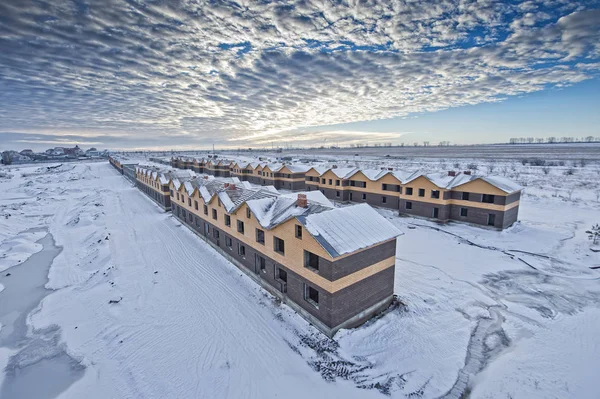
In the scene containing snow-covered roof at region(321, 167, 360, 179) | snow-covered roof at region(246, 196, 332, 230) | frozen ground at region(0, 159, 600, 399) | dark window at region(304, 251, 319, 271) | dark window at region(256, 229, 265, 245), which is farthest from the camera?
snow-covered roof at region(321, 167, 360, 179)

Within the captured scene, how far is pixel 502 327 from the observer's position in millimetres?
15414

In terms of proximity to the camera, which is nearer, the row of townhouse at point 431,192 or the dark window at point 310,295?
the dark window at point 310,295

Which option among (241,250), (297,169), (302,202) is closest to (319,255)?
(302,202)

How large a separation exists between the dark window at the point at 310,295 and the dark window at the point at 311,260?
1178mm

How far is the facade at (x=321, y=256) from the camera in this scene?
47.6 ft

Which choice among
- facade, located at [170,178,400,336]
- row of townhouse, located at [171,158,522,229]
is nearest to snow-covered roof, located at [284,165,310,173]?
row of townhouse, located at [171,158,522,229]

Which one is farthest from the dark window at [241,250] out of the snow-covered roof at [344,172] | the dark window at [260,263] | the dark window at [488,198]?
the snow-covered roof at [344,172]

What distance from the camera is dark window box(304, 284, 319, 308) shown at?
52.9 feet

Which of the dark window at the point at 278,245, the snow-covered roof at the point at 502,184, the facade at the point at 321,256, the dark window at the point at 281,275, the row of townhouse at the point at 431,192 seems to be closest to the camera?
the facade at the point at 321,256

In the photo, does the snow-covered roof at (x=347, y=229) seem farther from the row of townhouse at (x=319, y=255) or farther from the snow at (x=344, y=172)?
the snow at (x=344, y=172)

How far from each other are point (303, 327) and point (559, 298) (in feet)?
55.6

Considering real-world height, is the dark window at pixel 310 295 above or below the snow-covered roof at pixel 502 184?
below

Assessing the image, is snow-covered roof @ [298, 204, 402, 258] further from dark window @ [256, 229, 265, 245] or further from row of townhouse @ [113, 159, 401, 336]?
dark window @ [256, 229, 265, 245]

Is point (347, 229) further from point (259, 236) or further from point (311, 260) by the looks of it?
point (259, 236)
